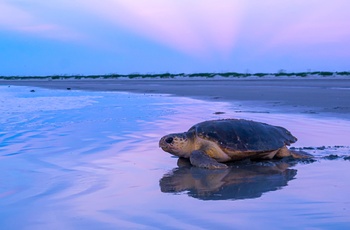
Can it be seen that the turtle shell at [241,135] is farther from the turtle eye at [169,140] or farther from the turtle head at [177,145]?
the turtle eye at [169,140]

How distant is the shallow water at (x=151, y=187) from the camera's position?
11.0 ft

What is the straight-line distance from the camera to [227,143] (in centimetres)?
581

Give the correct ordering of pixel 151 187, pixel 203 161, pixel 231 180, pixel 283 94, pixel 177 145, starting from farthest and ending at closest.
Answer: pixel 283 94, pixel 177 145, pixel 203 161, pixel 231 180, pixel 151 187

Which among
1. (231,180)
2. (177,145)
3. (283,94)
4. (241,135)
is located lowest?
(283,94)

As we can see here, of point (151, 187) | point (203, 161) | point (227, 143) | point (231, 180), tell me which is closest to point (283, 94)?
point (227, 143)

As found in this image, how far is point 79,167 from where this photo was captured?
212 inches

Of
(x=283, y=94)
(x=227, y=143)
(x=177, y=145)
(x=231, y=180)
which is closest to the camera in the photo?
(x=231, y=180)

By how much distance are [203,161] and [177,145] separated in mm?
509

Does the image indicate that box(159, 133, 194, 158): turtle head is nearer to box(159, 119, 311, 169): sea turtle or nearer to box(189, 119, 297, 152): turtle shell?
box(159, 119, 311, 169): sea turtle

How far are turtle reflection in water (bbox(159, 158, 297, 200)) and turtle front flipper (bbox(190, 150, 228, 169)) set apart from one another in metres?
0.06

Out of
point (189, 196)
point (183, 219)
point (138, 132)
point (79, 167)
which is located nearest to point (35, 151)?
point (79, 167)

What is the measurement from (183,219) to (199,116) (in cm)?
789

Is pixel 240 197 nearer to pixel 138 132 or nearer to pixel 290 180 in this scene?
pixel 290 180

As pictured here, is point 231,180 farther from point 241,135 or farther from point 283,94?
point 283,94
